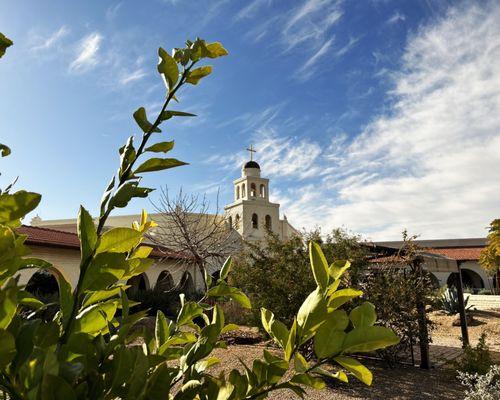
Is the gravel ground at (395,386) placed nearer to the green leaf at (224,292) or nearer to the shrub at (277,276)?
the shrub at (277,276)

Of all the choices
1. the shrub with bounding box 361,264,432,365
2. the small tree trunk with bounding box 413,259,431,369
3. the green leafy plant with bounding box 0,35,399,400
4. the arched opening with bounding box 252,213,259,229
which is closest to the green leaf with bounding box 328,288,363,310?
the green leafy plant with bounding box 0,35,399,400

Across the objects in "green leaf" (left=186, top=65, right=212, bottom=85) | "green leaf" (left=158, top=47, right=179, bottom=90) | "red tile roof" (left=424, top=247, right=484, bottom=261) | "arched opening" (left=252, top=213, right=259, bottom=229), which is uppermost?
"arched opening" (left=252, top=213, right=259, bottom=229)

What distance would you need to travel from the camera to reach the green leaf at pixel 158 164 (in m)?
0.75

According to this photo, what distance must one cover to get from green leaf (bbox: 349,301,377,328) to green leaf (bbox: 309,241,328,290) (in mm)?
71

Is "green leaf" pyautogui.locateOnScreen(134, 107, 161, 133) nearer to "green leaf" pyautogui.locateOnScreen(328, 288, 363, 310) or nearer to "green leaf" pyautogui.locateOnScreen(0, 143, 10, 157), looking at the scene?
"green leaf" pyautogui.locateOnScreen(0, 143, 10, 157)

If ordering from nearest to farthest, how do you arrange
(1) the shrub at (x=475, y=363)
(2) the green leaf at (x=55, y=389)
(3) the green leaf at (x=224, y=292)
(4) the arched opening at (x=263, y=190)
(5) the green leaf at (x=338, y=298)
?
(2) the green leaf at (x=55, y=389), (5) the green leaf at (x=338, y=298), (3) the green leaf at (x=224, y=292), (1) the shrub at (x=475, y=363), (4) the arched opening at (x=263, y=190)

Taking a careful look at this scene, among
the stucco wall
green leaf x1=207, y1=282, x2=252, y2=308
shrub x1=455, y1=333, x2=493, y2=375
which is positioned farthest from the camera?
the stucco wall

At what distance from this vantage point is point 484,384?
5.33 meters

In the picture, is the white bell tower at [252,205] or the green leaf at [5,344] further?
the white bell tower at [252,205]

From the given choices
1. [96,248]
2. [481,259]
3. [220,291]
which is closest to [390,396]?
[220,291]

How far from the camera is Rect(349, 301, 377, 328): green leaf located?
0.67m

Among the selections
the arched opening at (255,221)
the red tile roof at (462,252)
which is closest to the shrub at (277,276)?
the arched opening at (255,221)

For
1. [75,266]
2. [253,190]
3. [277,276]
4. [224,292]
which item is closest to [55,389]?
[224,292]

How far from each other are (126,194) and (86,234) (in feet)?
0.34
